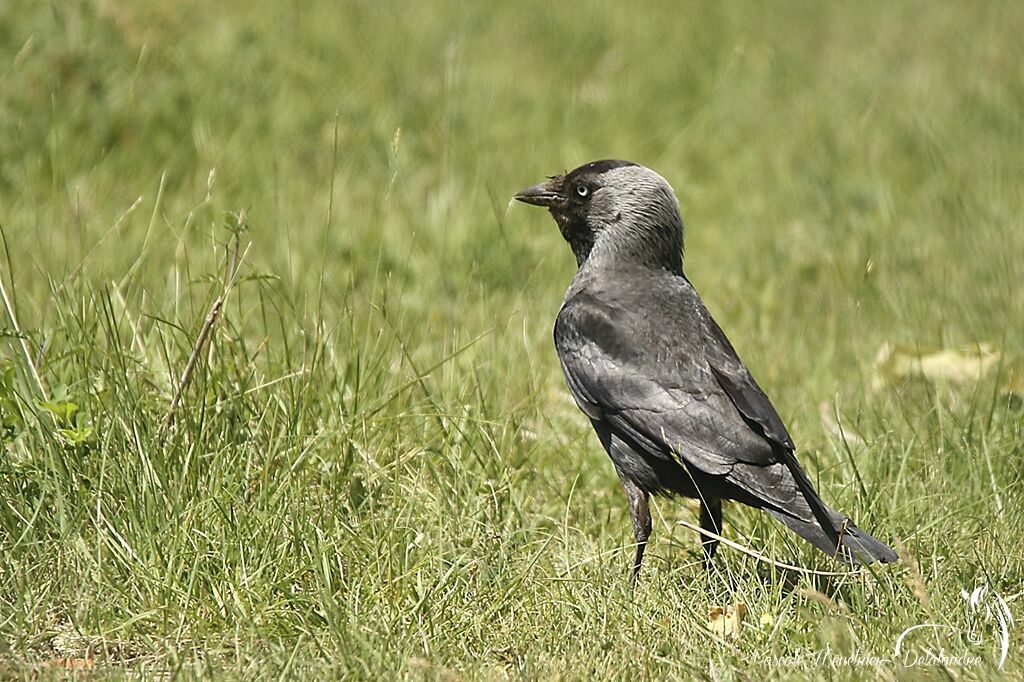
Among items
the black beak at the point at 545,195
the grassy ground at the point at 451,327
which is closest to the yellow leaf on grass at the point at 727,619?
the grassy ground at the point at 451,327

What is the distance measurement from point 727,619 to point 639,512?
0.61 metres

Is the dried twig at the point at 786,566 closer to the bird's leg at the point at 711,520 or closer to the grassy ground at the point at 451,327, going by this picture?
the grassy ground at the point at 451,327

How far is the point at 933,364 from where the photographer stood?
516 centimetres

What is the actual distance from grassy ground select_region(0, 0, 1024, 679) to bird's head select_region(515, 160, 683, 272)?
40 cm

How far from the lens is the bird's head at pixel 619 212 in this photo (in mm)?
4555

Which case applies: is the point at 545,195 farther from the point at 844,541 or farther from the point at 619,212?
the point at 844,541

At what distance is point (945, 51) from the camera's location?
30.9 feet

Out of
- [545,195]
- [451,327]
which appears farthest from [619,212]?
[451,327]

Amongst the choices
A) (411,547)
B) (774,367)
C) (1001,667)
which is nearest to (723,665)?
(1001,667)

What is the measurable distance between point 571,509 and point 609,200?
108cm

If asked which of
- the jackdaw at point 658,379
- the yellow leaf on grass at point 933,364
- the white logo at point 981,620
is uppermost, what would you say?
the jackdaw at point 658,379

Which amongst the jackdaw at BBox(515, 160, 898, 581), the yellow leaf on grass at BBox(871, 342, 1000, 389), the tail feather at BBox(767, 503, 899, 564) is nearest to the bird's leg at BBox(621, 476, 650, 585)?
the jackdaw at BBox(515, 160, 898, 581)

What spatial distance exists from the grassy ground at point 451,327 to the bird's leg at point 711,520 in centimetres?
8

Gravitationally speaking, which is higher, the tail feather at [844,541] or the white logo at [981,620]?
the tail feather at [844,541]
